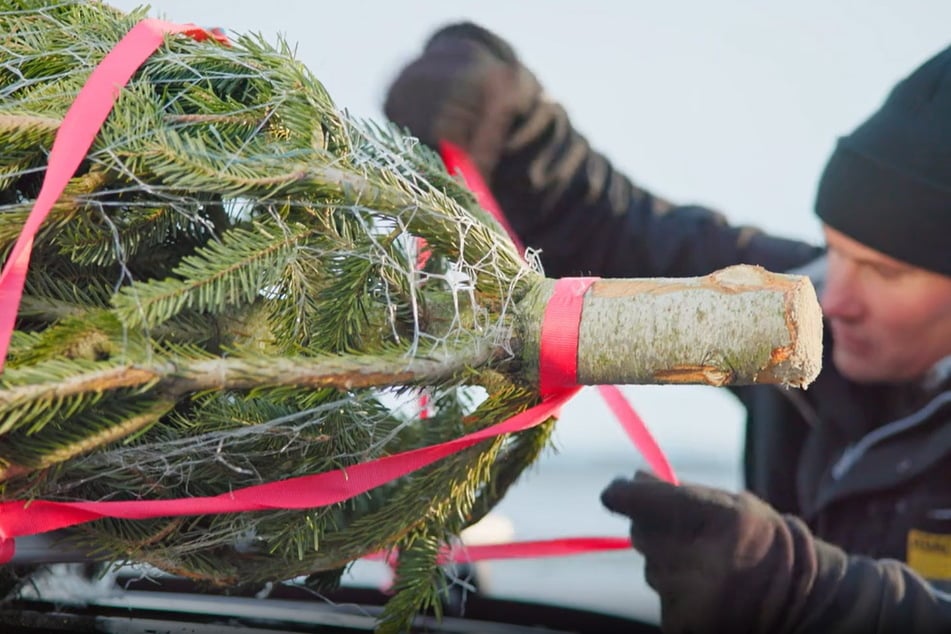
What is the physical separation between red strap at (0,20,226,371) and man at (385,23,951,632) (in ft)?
2.30

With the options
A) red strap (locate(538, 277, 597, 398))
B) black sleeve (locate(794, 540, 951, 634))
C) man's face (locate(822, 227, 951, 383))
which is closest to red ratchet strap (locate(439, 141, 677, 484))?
red strap (locate(538, 277, 597, 398))

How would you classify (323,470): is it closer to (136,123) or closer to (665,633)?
(136,123)

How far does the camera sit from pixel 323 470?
2.60 ft

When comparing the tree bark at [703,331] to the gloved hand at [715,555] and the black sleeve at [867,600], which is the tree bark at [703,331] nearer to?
the gloved hand at [715,555]

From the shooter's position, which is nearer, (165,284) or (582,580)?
(165,284)

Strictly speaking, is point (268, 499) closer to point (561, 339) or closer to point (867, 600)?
point (561, 339)

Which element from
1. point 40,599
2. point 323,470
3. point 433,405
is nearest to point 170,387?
point 323,470

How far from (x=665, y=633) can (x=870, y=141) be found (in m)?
0.79

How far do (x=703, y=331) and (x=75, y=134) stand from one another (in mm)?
477

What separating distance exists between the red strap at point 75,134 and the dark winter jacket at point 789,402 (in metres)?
0.91

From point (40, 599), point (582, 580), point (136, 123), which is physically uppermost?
point (136, 123)

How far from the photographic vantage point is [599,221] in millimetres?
1777

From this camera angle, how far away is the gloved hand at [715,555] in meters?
1.10

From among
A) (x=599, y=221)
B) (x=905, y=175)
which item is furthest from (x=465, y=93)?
(x=905, y=175)
